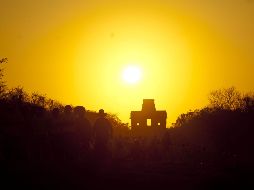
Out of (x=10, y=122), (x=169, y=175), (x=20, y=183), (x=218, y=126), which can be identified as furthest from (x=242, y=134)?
(x=20, y=183)

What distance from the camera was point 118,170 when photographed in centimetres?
1794

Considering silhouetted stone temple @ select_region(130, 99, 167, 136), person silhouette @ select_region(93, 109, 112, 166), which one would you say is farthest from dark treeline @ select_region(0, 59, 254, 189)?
silhouetted stone temple @ select_region(130, 99, 167, 136)

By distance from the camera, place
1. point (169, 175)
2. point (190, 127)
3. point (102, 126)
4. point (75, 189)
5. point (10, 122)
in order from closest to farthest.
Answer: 1. point (75, 189)
2. point (169, 175)
3. point (102, 126)
4. point (10, 122)
5. point (190, 127)

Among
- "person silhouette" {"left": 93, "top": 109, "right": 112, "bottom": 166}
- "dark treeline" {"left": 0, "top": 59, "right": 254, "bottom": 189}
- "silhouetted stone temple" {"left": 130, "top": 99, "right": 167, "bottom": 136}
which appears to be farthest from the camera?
"silhouetted stone temple" {"left": 130, "top": 99, "right": 167, "bottom": 136}

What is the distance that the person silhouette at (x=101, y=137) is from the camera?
762 inches

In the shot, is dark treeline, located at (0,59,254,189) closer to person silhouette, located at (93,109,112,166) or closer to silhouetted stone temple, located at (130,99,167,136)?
person silhouette, located at (93,109,112,166)

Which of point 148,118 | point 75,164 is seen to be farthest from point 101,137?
point 148,118

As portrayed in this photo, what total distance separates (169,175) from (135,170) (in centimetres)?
115

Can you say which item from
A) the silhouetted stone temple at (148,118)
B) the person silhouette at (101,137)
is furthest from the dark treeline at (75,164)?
the silhouetted stone temple at (148,118)

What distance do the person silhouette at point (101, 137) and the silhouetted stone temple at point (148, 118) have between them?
55475 mm

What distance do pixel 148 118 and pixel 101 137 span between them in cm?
5849

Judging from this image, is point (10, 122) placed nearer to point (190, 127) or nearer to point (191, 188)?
point (191, 188)

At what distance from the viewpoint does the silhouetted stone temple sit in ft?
249

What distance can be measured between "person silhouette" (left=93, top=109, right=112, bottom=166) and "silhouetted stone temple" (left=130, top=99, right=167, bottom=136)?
182 ft
